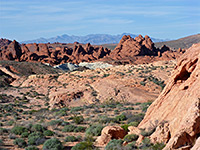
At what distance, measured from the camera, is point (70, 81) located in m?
36.1

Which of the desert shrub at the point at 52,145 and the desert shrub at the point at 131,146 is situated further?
the desert shrub at the point at 52,145

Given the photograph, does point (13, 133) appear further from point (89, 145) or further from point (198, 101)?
point (198, 101)

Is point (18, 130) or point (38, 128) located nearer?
point (18, 130)

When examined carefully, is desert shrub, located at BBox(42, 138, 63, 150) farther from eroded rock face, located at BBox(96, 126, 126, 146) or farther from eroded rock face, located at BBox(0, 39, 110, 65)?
eroded rock face, located at BBox(0, 39, 110, 65)

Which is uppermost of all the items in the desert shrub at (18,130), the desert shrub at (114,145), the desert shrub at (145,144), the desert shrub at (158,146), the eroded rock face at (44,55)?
the eroded rock face at (44,55)

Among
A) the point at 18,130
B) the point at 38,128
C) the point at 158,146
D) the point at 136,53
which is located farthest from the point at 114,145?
the point at 136,53

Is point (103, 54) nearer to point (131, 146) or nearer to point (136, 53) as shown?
point (136, 53)

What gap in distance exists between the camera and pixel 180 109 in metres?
9.91

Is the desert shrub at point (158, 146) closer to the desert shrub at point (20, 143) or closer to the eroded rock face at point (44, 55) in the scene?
the desert shrub at point (20, 143)

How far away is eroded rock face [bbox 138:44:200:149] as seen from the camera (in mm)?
8188


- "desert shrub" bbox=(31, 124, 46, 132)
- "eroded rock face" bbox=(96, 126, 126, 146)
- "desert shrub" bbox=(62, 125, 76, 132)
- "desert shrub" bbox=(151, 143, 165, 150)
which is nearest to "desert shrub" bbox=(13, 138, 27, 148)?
"desert shrub" bbox=(31, 124, 46, 132)

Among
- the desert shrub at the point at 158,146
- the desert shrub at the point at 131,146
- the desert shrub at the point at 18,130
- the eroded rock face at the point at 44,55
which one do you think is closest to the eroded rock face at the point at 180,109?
the desert shrub at the point at 158,146

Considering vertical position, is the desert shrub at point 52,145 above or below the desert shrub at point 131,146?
below

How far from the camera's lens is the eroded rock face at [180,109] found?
8188 millimetres
